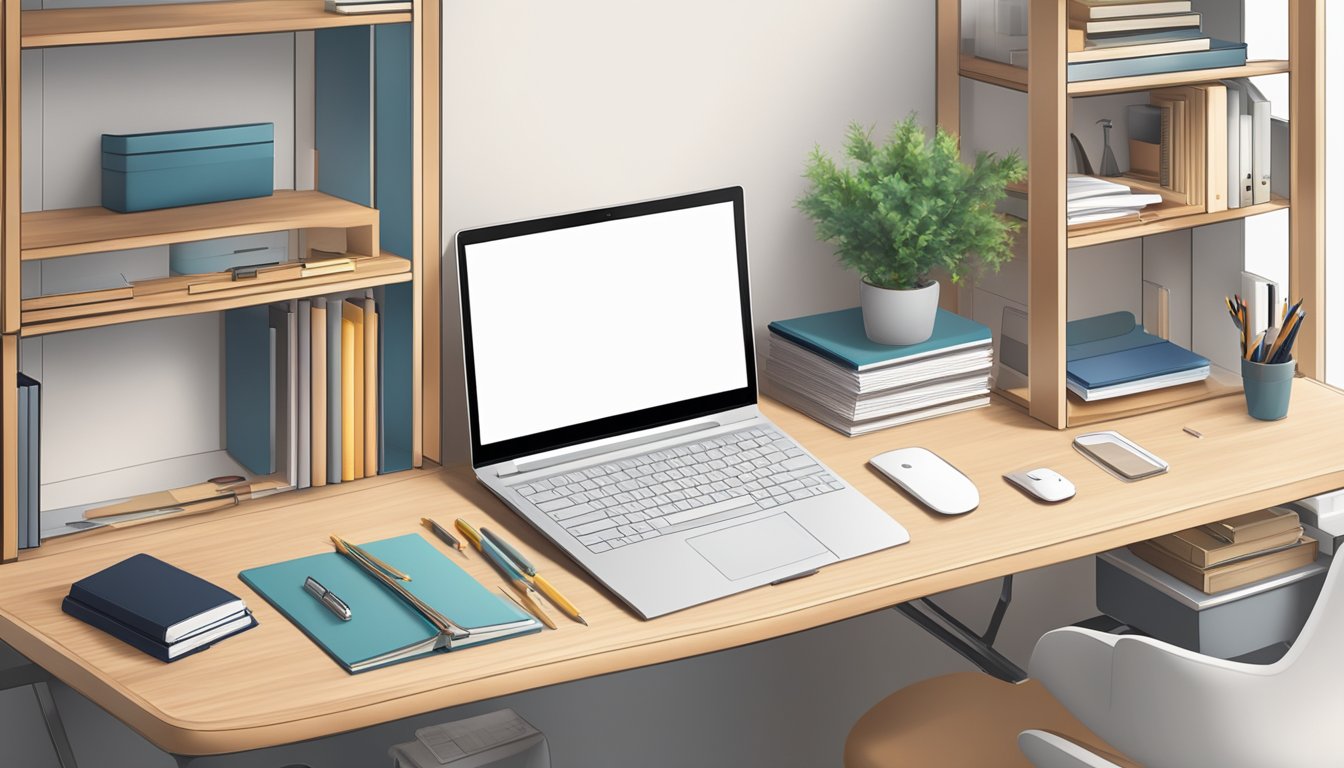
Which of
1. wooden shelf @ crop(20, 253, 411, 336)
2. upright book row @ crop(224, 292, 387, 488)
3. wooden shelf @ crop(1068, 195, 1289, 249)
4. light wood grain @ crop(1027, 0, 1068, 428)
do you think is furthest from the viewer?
wooden shelf @ crop(1068, 195, 1289, 249)

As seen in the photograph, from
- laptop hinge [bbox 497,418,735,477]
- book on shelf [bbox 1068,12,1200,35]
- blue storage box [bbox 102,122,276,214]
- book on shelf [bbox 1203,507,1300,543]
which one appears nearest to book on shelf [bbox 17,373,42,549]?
blue storage box [bbox 102,122,276,214]

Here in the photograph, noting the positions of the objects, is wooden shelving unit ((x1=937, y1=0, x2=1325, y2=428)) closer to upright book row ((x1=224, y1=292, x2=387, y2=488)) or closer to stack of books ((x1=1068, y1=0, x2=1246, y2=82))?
stack of books ((x1=1068, y1=0, x2=1246, y2=82))

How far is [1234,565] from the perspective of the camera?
2.40 meters

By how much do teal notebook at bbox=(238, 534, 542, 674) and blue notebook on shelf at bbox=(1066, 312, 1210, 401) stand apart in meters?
1.10

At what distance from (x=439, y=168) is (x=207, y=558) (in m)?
0.61

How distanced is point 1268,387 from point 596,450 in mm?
1086

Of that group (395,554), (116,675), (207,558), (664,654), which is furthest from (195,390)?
(664,654)

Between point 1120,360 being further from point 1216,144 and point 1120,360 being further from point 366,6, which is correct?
point 366,6

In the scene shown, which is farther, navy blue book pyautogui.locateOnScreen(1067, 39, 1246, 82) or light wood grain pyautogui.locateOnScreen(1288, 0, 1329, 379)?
light wood grain pyautogui.locateOnScreen(1288, 0, 1329, 379)

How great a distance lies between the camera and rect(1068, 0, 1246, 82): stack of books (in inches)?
90.2

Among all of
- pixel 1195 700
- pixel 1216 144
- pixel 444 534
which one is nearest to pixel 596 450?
pixel 444 534

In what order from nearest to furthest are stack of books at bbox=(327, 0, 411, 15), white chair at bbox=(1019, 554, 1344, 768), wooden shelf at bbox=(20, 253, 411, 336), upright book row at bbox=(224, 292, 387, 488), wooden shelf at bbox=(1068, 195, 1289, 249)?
1. white chair at bbox=(1019, 554, 1344, 768)
2. wooden shelf at bbox=(20, 253, 411, 336)
3. stack of books at bbox=(327, 0, 411, 15)
4. upright book row at bbox=(224, 292, 387, 488)
5. wooden shelf at bbox=(1068, 195, 1289, 249)

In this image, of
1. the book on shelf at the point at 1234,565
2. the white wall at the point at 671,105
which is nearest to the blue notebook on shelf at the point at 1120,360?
the book on shelf at the point at 1234,565

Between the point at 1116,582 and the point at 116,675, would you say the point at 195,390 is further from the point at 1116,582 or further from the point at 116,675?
the point at 1116,582
